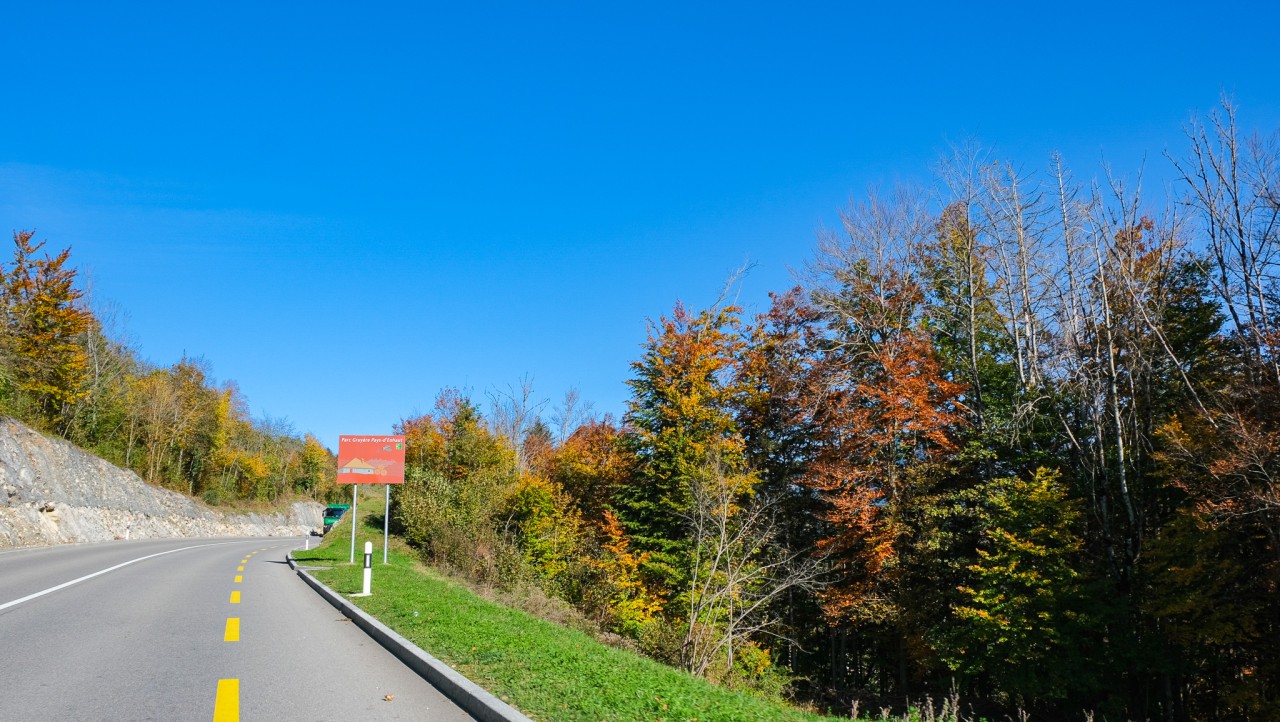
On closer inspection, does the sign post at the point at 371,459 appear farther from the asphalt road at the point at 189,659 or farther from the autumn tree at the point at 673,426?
the autumn tree at the point at 673,426

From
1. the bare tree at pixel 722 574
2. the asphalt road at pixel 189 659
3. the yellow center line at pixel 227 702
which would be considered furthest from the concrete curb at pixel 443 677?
the bare tree at pixel 722 574

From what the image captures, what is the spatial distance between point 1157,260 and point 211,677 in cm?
2781

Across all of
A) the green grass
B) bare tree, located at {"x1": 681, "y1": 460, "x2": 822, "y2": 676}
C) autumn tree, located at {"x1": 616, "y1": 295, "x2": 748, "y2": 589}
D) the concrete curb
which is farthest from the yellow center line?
autumn tree, located at {"x1": 616, "y1": 295, "x2": 748, "y2": 589}

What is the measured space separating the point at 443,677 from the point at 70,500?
3370 centimetres

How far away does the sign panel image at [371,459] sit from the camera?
703 inches

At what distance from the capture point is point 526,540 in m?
28.8

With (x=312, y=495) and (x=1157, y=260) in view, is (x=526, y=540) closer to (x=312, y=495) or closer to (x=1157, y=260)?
(x=1157, y=260)

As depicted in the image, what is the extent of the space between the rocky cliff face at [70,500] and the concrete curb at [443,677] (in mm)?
23299

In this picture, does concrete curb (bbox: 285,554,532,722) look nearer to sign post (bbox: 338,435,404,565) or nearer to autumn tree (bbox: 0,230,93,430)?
sign post (bbox: 338,435,404,565)

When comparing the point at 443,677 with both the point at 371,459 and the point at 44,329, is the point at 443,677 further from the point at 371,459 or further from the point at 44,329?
the point at 44,329

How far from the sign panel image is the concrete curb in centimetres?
698

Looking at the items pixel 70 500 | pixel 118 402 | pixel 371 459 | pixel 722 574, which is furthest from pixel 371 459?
pixel 118 402

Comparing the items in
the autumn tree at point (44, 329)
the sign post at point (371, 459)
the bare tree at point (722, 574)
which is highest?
the autumn tree at point (44, 329)

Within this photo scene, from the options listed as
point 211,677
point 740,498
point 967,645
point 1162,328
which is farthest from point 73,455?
point 1162,328
